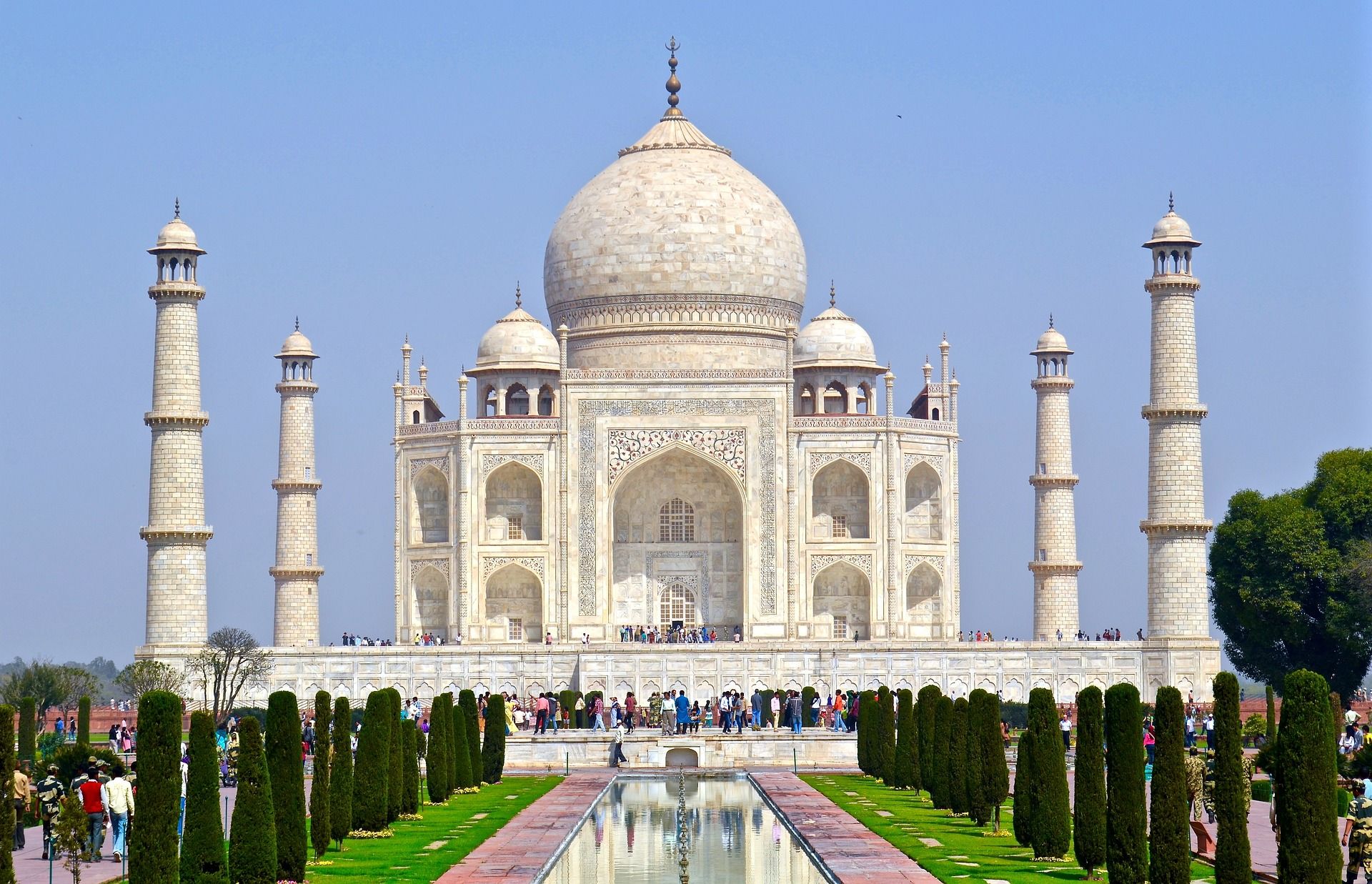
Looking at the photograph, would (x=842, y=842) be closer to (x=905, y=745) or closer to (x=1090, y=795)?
(x=1090, y=795)

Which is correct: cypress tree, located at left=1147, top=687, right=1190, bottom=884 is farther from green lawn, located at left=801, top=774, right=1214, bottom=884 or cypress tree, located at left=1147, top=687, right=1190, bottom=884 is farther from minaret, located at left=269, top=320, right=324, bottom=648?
minaret, located at left=269, top=320, right=324, bottom=648

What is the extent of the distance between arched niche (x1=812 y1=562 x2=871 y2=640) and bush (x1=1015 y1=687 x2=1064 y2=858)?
19925 mm

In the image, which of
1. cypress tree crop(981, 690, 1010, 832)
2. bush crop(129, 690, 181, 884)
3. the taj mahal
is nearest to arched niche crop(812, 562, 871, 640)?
the taj mahal

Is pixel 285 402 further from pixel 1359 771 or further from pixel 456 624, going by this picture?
pixel 1359 771

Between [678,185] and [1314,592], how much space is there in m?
12.1

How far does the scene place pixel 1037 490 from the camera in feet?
127

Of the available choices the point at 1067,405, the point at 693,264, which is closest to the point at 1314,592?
the point at 1067,405

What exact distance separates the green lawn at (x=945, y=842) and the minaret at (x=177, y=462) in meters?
13.3

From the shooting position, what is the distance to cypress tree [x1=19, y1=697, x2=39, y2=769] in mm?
22484

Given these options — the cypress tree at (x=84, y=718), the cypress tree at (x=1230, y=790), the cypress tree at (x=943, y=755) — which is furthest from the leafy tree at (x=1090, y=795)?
the cypress tree at (x=84, y=718)

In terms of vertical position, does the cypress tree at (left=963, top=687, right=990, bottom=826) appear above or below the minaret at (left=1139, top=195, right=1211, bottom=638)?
below

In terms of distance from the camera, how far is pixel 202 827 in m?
13.3

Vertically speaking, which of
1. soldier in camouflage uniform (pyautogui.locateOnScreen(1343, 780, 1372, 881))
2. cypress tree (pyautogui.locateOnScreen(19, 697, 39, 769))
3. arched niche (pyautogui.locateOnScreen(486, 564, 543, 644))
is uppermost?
arched niche (pyautogui.locateOnScreen(486, 564, 543, 644))

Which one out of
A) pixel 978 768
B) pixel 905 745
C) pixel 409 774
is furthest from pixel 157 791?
pixel 905 745
